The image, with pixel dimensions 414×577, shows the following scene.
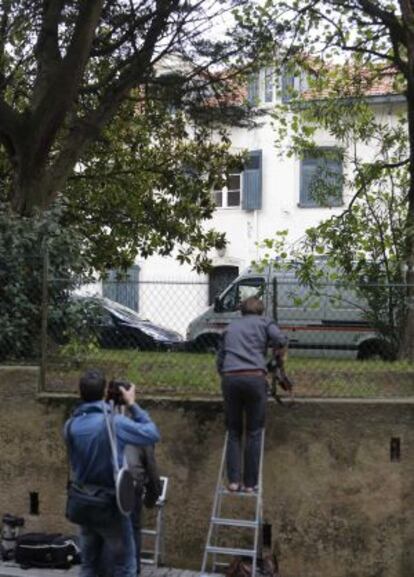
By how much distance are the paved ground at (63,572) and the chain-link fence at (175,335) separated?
1.61 metres

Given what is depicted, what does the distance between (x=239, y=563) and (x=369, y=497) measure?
136 centimetres

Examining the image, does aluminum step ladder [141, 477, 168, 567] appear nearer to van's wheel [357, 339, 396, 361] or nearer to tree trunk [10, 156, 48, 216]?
van's wheel [357, 339, 396, 361]

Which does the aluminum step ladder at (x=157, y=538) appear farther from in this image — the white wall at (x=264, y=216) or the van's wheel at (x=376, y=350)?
the white wall at (x=264, y=216)

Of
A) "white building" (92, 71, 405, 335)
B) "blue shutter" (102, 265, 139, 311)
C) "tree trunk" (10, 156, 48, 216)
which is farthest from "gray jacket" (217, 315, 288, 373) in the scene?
"white building" (92, 71, 405, 335)

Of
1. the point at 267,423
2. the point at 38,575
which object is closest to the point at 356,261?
the point at 267,423

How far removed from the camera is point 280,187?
2444 cm

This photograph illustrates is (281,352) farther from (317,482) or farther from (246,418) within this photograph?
(317,482)

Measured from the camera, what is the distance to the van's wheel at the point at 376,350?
8.71m

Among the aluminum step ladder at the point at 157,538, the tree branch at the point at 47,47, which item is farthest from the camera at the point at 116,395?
the tree branch at the point at 47,47

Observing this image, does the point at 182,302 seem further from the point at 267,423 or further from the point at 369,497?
the point at 369,497

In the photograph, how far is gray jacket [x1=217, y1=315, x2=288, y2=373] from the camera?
21.2 feet

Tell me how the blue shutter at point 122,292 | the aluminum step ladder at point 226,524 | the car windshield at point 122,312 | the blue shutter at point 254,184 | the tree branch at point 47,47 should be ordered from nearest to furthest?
the aluminum step ladder at point 226,524, the car windshield at point 122,312, the blue shutter at point 122,292, the tree branch at point 47,47, the blue shutter at point 254,184

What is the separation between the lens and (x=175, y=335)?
828 cm

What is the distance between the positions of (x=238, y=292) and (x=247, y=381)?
474 centimetres
